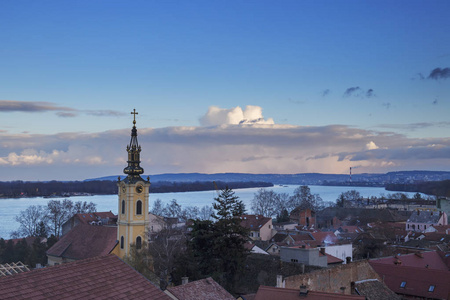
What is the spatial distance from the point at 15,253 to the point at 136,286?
140ft

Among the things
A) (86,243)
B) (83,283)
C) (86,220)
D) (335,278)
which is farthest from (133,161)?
(86,220)

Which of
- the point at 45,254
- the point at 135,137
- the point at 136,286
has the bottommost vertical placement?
the point at 45,254

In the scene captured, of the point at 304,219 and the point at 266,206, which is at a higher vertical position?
the point at 266,206

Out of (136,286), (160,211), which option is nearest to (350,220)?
(160,211)

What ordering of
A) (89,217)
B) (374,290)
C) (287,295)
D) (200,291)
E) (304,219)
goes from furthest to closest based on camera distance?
(304,219) < (89,217) < (374,290) < (287,295) < (200,291)

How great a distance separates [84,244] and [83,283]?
1379 inches

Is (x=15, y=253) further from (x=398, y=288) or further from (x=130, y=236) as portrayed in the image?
(x=398, y=288)

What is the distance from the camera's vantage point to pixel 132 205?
4078cm

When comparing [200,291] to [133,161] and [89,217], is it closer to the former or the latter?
[133,161]

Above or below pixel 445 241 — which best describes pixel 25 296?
above

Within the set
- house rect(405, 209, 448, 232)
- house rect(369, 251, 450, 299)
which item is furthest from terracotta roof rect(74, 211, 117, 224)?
house rect(369, 251, 450, 299)

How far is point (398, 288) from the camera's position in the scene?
29.4 meters

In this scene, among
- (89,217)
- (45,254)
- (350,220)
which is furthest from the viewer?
(350,220)

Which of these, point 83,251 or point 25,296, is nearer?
point 25,296
